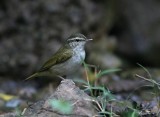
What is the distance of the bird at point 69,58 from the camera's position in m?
8.17

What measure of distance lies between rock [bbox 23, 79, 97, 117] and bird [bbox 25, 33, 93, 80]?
6.55ft

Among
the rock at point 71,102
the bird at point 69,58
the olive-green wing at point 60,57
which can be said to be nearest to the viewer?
the rock at point 71,102

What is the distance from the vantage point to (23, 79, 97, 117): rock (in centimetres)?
562

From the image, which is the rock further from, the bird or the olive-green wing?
the olive-green wing

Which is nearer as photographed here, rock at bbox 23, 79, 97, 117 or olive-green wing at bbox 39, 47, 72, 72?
rock at bbox 23, 79, 97, 117

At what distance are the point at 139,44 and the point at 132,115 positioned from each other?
8.64 meters

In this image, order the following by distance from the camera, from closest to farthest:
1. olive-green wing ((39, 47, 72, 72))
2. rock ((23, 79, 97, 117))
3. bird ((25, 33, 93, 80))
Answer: rock ((23, 79, 97, 117))
bird ((25, 33, 93, 80))
olive-green wing ((39, 47, 72, 72))

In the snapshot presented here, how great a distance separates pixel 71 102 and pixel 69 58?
259 cm

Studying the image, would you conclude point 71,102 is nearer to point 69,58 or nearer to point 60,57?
point 69,58

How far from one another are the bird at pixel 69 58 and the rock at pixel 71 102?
200cm

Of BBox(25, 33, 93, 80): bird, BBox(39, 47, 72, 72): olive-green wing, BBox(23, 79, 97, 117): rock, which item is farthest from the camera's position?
BBox(39, 47, 72, 72): olive-green wing

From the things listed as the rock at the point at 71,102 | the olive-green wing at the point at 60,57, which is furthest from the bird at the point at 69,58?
the rock at the point at 71,102

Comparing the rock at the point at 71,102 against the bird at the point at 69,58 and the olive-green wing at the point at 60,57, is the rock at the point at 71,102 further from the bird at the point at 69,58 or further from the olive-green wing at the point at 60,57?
the olive-green wing at the point at 60,57

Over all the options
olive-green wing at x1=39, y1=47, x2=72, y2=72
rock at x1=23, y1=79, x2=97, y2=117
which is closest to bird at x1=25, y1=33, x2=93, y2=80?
olive-green wing at x1=39, y1=47, x2=72, y2=72
